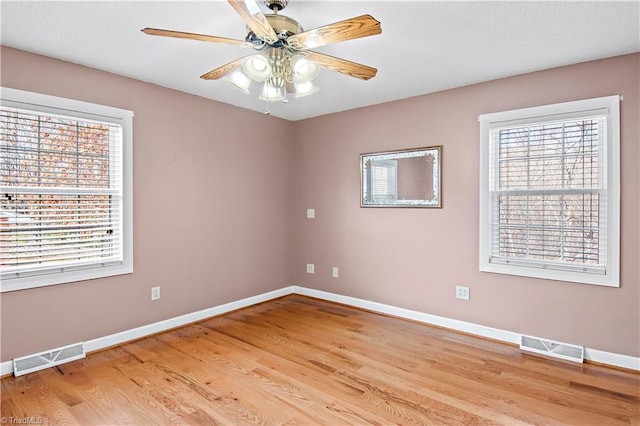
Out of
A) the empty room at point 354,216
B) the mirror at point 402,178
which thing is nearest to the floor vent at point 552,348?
the empty room at point 354,216

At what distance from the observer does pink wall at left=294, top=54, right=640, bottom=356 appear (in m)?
2.84

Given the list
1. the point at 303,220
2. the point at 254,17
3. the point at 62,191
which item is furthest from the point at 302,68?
the point at 303,220

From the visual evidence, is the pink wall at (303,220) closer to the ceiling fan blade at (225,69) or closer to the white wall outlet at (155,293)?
the white wall outlet at (155,293)

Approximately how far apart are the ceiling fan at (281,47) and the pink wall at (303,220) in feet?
5.00

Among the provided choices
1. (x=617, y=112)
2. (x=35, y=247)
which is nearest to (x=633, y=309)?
(x=617, y=112)

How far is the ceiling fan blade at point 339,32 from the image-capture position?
173 centimetres

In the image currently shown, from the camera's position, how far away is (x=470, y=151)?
3566 millimetres

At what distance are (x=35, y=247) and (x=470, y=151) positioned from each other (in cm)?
379

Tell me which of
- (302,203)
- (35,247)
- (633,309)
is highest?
(302,203)

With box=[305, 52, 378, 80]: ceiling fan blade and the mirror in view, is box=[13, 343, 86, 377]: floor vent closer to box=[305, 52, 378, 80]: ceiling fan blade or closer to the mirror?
box=[305, 52, 378, 80]: ceiling fan blade

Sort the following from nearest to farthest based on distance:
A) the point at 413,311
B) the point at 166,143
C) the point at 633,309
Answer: the point at 633,309 → the point at 166,143 → the point at 413,311

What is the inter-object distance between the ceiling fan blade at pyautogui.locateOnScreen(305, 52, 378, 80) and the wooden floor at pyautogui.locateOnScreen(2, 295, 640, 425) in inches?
81.7

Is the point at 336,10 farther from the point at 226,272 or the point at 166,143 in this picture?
the point at 226,272

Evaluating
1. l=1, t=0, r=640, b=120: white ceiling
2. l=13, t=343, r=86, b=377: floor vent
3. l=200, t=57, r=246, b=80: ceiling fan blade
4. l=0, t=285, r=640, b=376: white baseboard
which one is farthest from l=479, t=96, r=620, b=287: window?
l=13, t=343, r=86, b=377: floor vent
